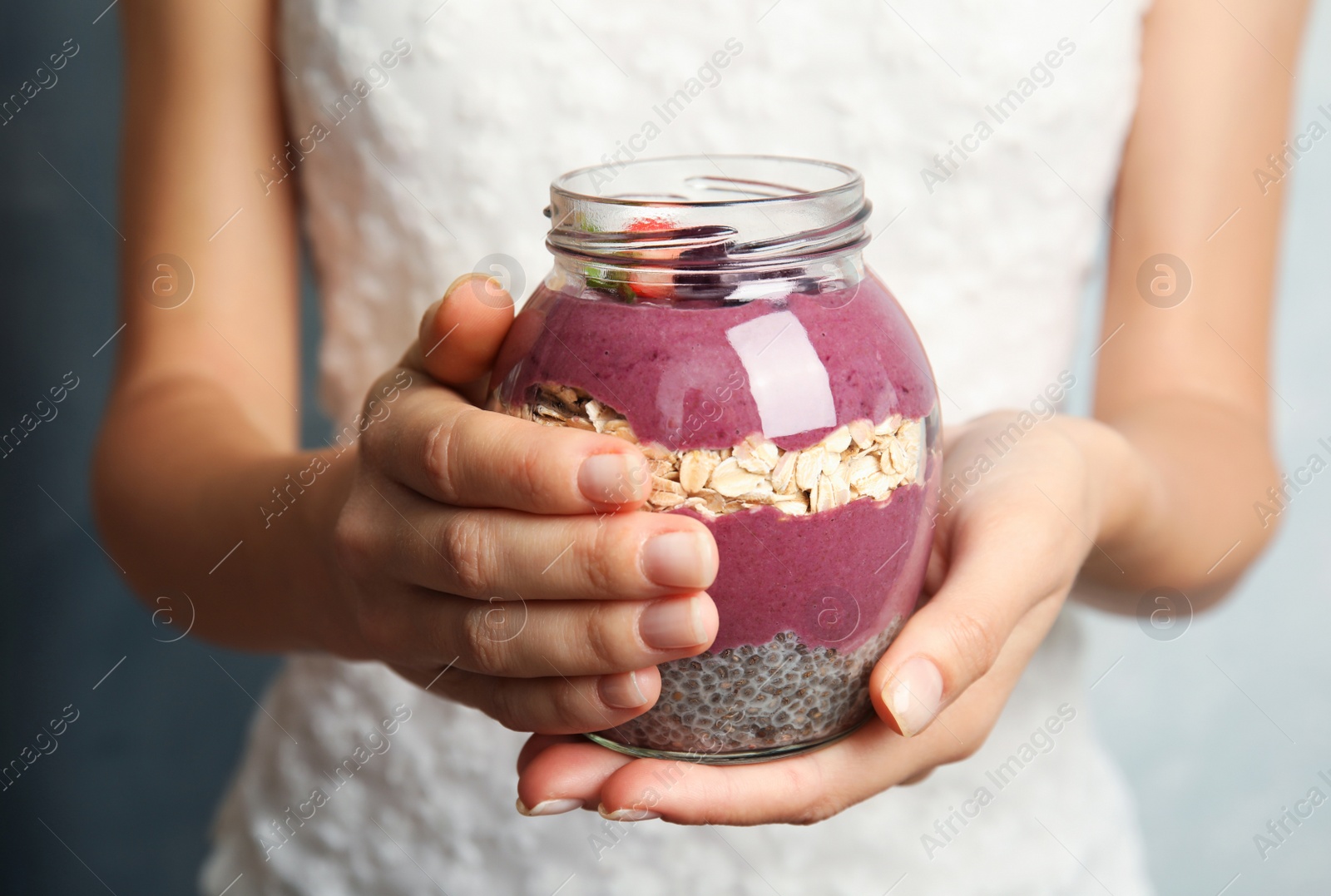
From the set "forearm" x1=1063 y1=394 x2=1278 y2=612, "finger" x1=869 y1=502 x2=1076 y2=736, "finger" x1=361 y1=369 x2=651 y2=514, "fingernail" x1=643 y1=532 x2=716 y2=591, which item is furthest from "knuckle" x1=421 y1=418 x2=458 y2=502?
"forearm" x1=1063 y1=394 x2=1278 y2=612

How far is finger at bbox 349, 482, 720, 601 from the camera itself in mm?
537

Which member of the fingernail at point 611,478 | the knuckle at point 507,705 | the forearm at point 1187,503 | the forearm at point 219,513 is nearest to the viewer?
the fingernail at point 611,478

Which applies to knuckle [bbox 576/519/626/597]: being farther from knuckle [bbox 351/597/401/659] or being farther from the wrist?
the wrist

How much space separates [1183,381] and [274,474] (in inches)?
30.8

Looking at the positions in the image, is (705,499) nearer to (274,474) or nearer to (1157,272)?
(274,474)


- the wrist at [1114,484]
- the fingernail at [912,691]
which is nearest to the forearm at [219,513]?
the fingernail at [912,691]

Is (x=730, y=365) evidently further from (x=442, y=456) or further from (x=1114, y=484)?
(x=1114, y=484)

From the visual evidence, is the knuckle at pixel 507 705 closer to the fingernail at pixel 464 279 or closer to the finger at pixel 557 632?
the finger at pixel 557 632

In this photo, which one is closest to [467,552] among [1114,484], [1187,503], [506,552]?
[506,552]

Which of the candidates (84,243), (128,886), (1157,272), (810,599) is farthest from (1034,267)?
(128,886)

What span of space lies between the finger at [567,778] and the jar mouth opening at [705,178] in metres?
0.33

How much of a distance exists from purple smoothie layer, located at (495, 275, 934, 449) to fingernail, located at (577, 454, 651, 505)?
35mm

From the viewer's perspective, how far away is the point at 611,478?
0.53 meters

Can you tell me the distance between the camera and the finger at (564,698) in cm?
59
